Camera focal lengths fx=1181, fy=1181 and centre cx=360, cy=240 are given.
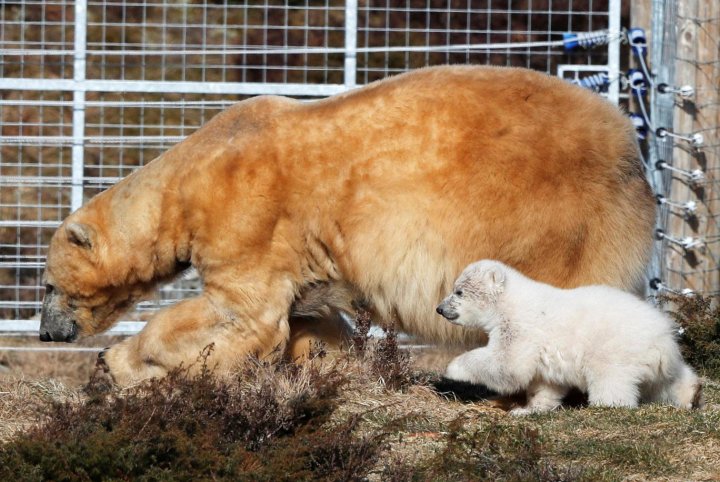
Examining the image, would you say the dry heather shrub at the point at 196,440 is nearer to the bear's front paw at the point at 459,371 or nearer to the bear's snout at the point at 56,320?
the bear's front paw at the point at 459,371

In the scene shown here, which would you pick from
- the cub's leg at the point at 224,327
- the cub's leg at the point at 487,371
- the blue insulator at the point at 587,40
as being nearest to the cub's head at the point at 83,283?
the cub's leg at the point at 224,327

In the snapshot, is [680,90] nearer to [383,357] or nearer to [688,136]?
[688,136]

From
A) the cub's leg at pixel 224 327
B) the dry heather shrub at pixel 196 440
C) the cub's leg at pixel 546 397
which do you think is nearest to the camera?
the dry heather shrub at pixel 196 440

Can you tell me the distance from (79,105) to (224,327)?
3991 millimetres

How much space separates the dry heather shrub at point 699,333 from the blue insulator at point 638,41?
2287 millimetres

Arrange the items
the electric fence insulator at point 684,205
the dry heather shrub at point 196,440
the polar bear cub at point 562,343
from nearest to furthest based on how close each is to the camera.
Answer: the dry heather shrub at point 196,440
the polar bear cub at point 562,343
the electric fence insulator at point 684,205

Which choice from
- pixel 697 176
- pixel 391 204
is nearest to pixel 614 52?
pixel 697 176

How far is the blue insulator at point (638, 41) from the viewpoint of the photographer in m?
9.73

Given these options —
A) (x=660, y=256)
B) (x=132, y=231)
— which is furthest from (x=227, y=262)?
(x=660, y=256)

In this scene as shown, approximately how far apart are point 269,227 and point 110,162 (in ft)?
26.2

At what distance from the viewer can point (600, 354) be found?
5.85 m

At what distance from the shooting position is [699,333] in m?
8.24

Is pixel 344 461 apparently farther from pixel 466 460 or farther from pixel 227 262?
pixel 227 262

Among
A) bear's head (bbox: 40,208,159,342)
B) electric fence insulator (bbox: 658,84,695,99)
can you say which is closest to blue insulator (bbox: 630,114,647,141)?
electric fence insulator (bbox: 658,84,695,99)
